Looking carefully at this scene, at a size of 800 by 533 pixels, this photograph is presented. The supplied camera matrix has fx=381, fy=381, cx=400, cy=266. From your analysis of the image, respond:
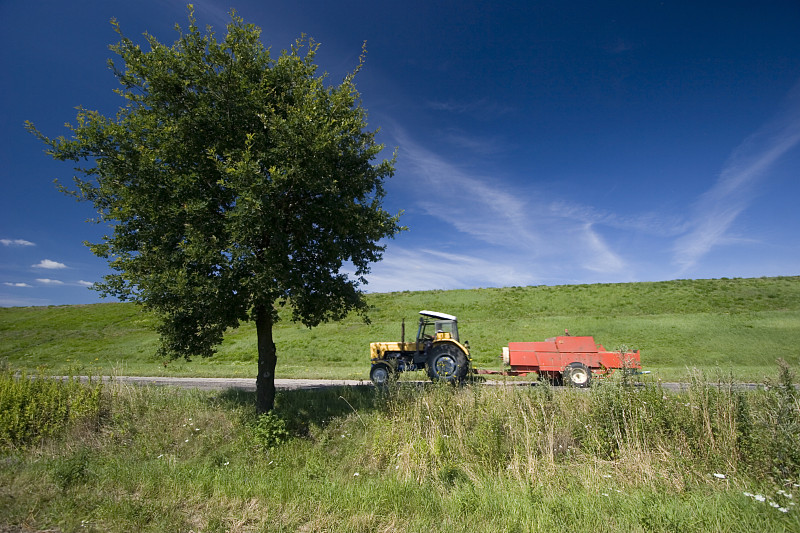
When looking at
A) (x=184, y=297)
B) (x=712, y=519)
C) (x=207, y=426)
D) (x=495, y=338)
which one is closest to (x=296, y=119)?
(x=184, y=297)

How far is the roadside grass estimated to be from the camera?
466cm

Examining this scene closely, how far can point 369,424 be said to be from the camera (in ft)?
26.9

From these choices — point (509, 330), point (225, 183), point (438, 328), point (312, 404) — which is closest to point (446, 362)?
point (438, 328)

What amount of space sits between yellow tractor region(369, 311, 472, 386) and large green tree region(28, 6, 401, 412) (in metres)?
6.15

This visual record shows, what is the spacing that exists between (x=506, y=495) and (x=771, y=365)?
23.2 m

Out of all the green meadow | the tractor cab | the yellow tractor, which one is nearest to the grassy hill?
the yellow tractor

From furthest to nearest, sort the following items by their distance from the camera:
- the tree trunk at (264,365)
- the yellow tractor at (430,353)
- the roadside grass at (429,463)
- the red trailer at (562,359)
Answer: the red trailer at (562,359) → the yellow tractor at (430,353) → the tree trunk at (264,365) → the roadside grass at (429,463)

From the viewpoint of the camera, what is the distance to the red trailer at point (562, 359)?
14.2 metres

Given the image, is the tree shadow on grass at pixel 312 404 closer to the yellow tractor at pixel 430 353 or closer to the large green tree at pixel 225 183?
the large green tree at pixel 225 183

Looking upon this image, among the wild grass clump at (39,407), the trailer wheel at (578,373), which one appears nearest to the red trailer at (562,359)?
the trailer wheel at (578,373)

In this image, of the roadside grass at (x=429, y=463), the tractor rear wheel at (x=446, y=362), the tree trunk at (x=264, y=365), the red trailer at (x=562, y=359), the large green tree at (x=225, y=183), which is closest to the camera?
the roadside grass at (x=429, y=463)

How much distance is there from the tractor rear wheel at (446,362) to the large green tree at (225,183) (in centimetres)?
609

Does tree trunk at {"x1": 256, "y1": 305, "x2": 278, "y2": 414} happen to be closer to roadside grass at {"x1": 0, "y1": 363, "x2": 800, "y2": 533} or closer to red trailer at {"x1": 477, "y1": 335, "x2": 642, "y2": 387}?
roadside grass at {"x1": 0, "y1": 363, "x2": 800, "y2": 533}

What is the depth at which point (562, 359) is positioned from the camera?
48.2 ft
